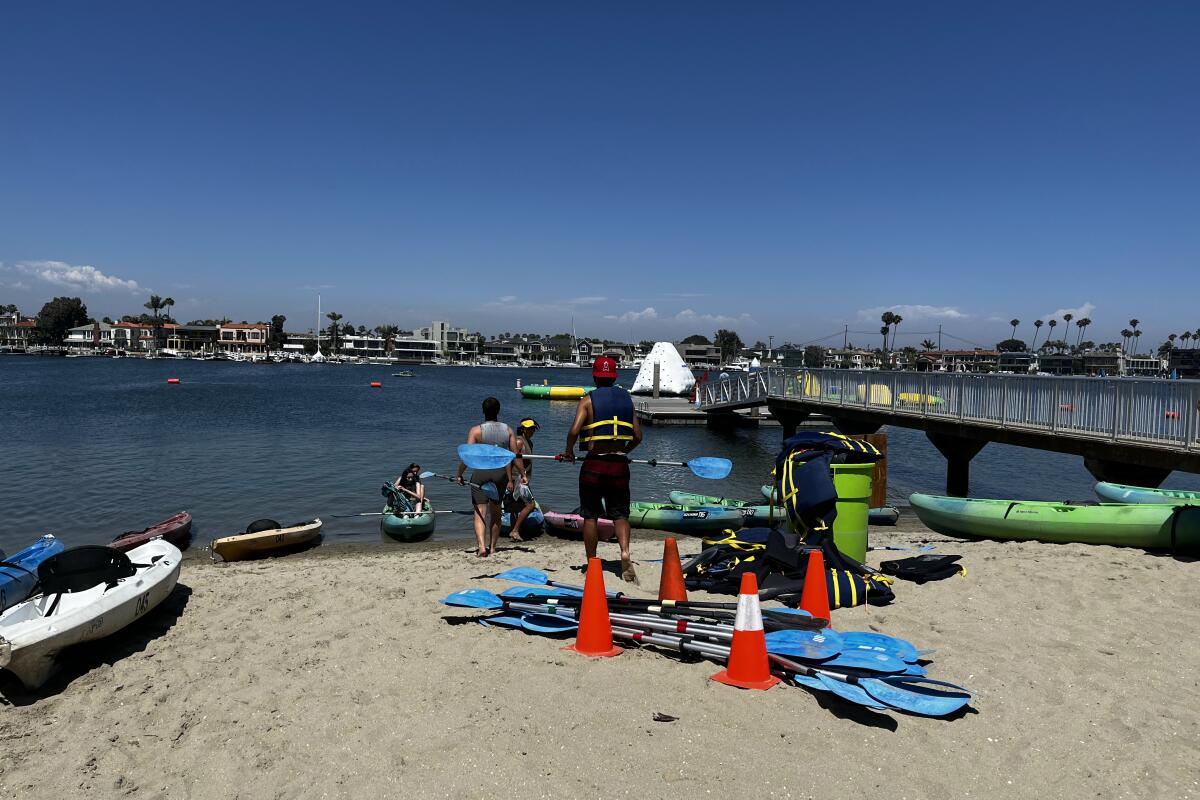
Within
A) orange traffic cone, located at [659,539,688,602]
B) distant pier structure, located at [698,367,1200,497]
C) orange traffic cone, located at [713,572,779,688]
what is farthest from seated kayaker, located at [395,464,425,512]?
distant pier structure, located at [698,367,1200,497]

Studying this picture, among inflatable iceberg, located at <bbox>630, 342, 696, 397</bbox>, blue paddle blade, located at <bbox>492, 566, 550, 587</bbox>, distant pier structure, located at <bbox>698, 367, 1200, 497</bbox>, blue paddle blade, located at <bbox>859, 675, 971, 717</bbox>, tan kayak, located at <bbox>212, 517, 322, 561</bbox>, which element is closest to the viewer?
blue paddle blade, located at <bbox>859, 675, 971, 717</bbox>

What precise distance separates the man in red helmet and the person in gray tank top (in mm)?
2234

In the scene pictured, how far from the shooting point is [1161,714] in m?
4.57

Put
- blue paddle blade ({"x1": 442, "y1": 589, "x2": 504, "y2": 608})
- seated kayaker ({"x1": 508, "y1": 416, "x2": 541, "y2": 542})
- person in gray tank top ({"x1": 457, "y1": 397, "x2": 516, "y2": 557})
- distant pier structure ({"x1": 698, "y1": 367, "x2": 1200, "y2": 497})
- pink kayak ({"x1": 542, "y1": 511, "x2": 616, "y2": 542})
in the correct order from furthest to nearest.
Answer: distant pier structure ({"x1": 698, "y1": 367, "x2": 1200, "y2": 497}), pink kayak ({"x1": 542, "y1": 511, "x2": 616, "y2": 542}), seated kayaker ({"x1": 508, "y1": 416, "x2": 541, "y2": 542}), person in gray tank top ({"x1": 457, "y1": 397, "x2": 516, "y2": 557}), blue paddle blade ({"x1": 442, "y1": 589, "x2": 504, "y2": 608})

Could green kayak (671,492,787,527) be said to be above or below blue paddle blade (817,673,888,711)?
below

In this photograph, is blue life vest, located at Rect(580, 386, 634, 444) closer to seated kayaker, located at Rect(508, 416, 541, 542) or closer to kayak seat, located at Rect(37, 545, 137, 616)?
seated kayaker, located at Rect(508, 416, 541, 542)

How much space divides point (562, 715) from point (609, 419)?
10.5 feet

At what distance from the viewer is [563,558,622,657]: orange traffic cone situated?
555 centimetres

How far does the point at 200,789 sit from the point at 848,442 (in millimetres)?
6446

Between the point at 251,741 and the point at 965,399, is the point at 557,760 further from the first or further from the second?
the point at 965,399

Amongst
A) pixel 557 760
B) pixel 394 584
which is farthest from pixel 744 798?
pixel 394 584

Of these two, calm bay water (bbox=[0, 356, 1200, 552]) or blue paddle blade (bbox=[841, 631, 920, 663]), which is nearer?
blue paddle blade (bbox=[841, 631, 920, 663])

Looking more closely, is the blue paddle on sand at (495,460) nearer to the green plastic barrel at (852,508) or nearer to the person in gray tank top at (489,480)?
the person in gray tank top at (489,480)

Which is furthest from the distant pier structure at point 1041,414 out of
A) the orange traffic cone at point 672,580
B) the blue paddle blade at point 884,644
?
the orange traffic cone at point 672,580
